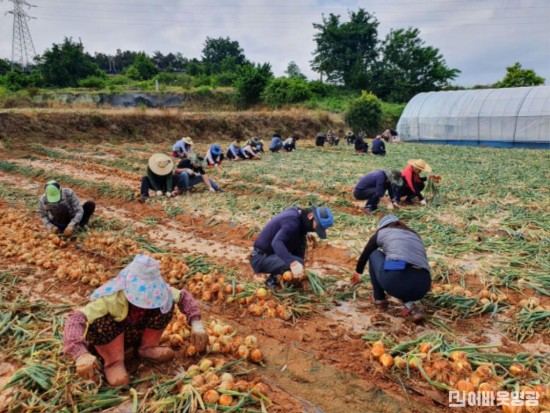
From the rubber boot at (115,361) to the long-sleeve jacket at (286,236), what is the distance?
66.7 inches

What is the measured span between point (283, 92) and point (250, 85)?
9.09ft

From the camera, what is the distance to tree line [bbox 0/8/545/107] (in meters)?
31.8

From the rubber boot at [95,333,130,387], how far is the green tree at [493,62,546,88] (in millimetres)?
43587

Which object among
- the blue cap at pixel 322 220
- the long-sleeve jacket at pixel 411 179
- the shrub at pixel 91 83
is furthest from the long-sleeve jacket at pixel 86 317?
the shrub at pixel 91 83

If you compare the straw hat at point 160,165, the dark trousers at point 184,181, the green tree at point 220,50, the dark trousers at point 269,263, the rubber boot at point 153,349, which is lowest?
the rubber boot at point 153,349

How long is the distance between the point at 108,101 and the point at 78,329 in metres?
27.9

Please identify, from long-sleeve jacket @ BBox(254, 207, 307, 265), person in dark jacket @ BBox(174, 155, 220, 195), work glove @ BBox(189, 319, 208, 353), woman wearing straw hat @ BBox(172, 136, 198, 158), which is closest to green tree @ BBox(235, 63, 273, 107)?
woman wearing straw hat @ BBox(172, 136, 198, 158)

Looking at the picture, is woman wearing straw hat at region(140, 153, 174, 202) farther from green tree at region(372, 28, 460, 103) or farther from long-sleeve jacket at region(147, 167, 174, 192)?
green tree at region(372, 28, 460, 103)

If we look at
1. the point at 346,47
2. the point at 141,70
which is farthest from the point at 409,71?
the point at 141,70

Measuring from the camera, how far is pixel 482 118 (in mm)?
23891

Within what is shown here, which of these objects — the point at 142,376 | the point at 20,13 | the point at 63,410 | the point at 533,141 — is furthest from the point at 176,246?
the point at 20,13

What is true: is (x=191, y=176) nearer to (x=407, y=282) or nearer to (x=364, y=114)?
(x=407, y=282)

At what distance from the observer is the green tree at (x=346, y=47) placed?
44.5m

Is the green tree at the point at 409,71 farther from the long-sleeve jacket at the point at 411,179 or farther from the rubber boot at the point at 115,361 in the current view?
the rubber boot at the point at 115,361
